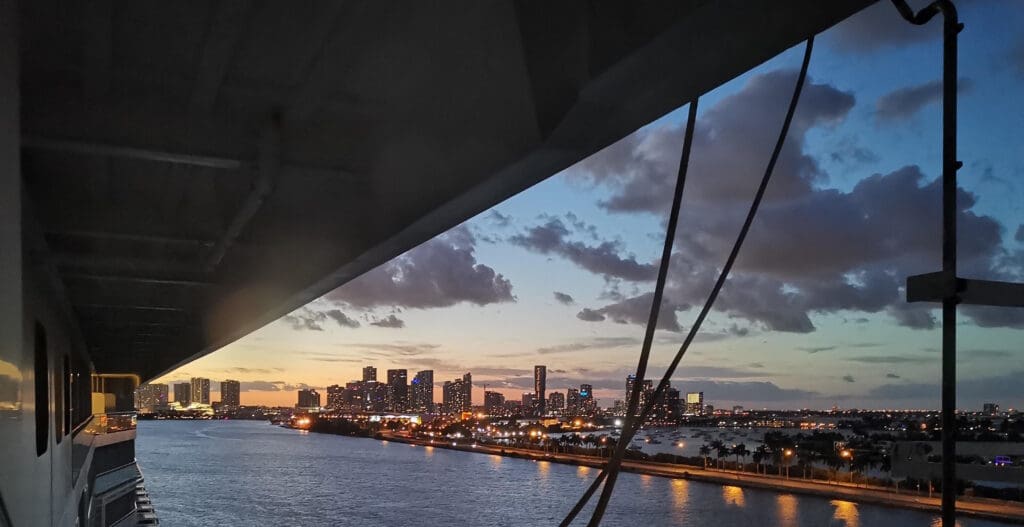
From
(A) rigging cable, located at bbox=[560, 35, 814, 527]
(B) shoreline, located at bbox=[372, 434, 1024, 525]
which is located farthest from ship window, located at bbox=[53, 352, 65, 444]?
(B) shoreline, located at bbox=[372, 434, 1024, 525]

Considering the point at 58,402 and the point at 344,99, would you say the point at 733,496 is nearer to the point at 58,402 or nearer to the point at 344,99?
the point at 58,402

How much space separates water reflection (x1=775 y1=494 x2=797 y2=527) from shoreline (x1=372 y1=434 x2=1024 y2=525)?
241cm

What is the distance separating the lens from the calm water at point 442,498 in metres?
64.7

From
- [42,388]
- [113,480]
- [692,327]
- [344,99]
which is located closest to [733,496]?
[113,480]

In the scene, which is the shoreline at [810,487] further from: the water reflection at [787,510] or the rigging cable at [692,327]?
the rigging cable at [692,327]

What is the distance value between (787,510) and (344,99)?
77.4 m

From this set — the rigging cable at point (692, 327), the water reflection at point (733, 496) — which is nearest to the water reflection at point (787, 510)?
the water reflection at point (733, 496)

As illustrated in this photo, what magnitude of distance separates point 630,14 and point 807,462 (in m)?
123

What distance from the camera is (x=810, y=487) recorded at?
3425 inches

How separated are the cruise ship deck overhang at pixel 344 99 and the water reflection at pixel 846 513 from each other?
6930 cm

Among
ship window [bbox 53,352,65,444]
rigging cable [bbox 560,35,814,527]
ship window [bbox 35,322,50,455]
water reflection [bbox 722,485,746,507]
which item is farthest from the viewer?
water reflection [bbox 722,485,746,507]

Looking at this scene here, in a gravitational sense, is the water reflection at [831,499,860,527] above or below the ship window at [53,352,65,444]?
below

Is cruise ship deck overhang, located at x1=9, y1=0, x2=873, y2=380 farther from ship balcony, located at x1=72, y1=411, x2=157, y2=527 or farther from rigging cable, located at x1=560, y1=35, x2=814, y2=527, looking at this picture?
ship balcony, located at x1=72, y1=411, x2=157, y2=527

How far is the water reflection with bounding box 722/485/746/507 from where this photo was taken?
7769cm
